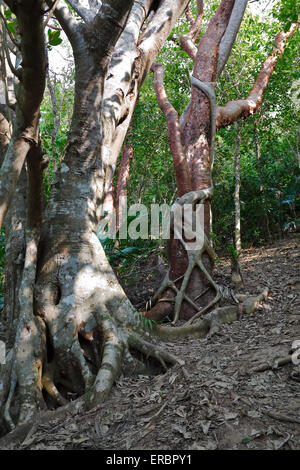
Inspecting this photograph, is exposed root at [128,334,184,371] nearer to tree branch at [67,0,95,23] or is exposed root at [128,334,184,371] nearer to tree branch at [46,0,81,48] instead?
tree branch at [46,0,81,48]

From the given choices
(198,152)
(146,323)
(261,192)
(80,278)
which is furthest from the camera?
(261,192)

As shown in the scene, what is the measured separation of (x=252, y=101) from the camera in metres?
6.29

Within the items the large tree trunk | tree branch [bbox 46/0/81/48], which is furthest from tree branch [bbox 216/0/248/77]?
tree branch [bbox 46/0/81/48]

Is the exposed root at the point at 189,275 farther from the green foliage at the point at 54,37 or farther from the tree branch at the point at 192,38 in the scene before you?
the green foliage at the point at 54,37

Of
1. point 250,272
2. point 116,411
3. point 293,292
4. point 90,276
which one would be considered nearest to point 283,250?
point 250,272

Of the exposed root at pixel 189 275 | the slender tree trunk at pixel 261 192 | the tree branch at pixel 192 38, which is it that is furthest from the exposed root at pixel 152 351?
the slender tree trunk at pixel 261 192

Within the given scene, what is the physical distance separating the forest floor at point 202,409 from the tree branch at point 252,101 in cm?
358

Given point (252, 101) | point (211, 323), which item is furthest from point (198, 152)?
point (211, 323)

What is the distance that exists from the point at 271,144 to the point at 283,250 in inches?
159

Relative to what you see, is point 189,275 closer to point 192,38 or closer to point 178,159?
point 178,159

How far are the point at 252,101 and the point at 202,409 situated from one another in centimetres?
540

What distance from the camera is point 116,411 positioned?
2.48 m

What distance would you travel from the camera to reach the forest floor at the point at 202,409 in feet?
6.56

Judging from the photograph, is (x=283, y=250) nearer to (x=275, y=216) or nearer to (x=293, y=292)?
(x=275, y=216)
